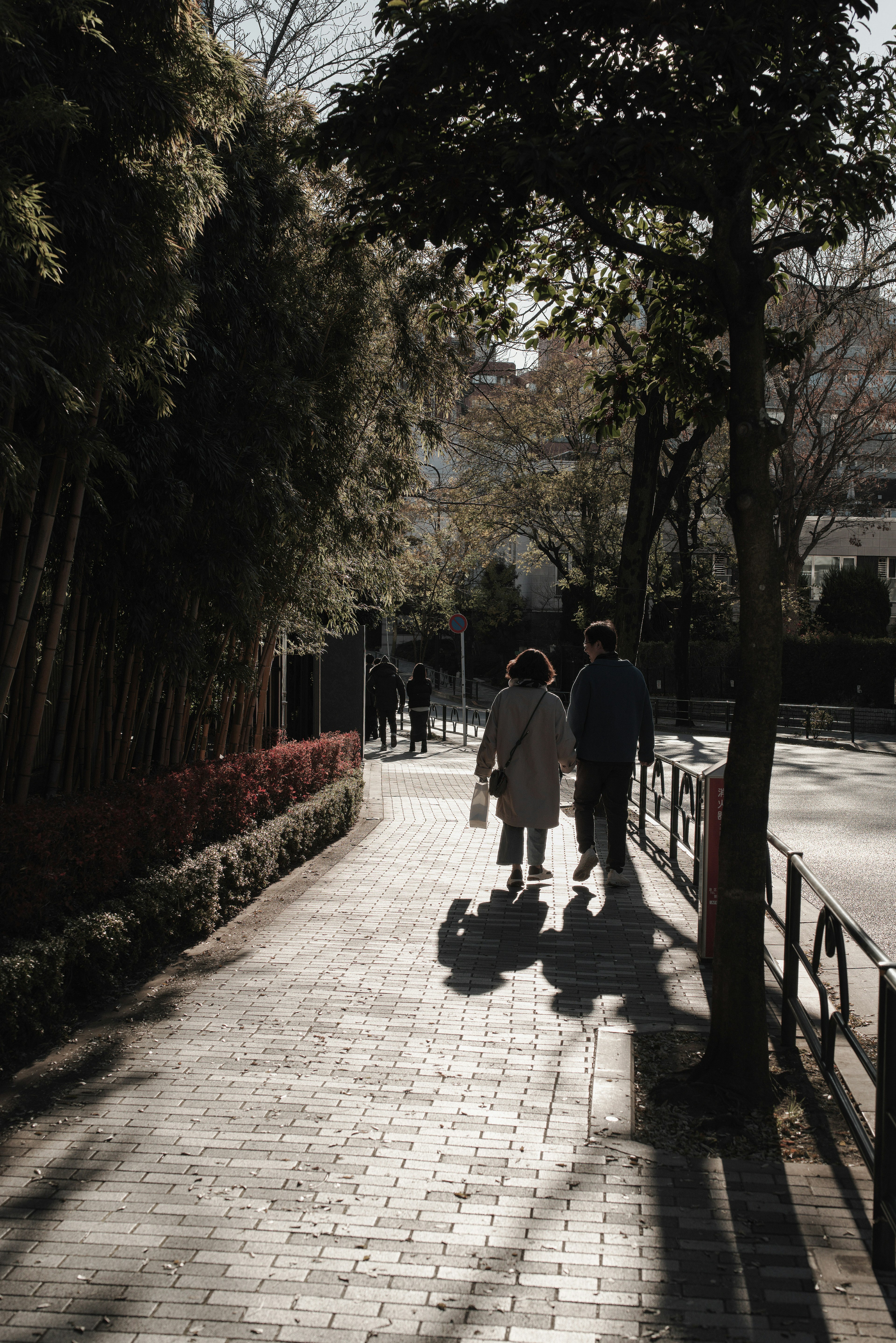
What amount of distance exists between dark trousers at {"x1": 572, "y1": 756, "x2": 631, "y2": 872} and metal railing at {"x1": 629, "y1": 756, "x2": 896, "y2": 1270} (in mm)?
1046

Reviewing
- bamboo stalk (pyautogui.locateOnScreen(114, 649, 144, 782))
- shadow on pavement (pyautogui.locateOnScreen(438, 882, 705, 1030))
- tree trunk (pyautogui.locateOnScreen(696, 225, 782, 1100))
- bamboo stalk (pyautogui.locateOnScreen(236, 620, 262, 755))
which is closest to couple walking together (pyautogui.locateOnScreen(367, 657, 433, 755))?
bamboo stalk (pyautogui.locateOnScreen(236, 620, 262, 755))

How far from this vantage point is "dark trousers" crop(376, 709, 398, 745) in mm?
23062

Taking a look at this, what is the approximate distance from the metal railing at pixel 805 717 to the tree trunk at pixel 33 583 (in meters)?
21.2

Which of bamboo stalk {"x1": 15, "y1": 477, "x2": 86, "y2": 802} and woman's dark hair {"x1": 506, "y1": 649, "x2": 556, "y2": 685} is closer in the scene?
bamboo stalk {"x1": 15, "y1": 477, "x2": 86, "y2": 802}

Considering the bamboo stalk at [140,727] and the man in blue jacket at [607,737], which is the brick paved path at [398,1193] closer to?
the bamboo stalk at [140,727]

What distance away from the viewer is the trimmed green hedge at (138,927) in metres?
4.61

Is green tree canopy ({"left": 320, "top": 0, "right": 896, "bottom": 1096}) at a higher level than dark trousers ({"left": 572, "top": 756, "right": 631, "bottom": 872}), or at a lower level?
higher

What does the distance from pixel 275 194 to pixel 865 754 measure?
19403 millimetres

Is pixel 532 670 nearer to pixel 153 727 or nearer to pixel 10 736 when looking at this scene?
pixel 153 727

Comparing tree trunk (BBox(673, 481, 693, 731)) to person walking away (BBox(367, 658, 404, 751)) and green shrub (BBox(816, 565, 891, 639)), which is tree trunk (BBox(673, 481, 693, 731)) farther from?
person walking away (BBox(367, 658, 404, 751))

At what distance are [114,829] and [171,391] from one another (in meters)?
2.67

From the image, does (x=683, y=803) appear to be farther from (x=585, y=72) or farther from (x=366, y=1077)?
(x=585, y=72)

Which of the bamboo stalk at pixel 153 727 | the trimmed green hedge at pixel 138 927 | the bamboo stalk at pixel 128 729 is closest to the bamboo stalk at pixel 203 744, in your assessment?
the bamboo stalk at pixel 153 727

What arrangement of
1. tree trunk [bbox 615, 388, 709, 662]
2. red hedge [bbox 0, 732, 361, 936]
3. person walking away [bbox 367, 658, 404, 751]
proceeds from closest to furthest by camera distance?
1. red hedge [bbox 0, 732, 361, 936]
2. tree trunk [bbox 615, 388, 709, 662]
3. person walking away [bbox 367, 658, 404, 751]
